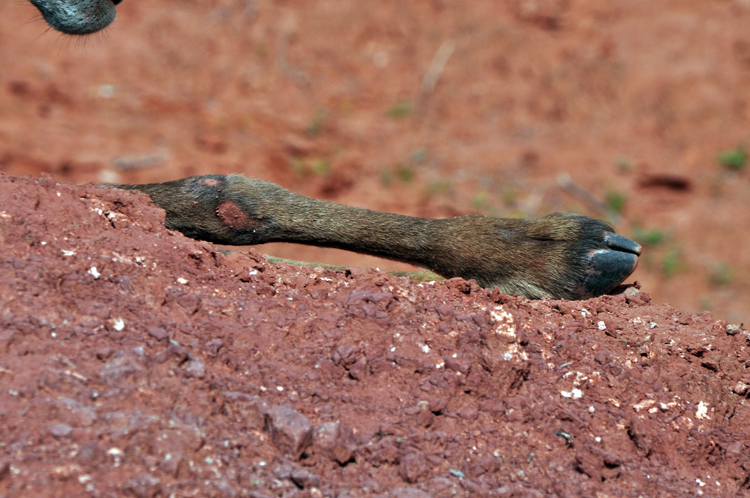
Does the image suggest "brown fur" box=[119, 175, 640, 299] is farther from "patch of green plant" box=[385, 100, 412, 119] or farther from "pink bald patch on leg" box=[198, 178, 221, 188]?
"patch of green plant" box=[385, 100, 412, 119]

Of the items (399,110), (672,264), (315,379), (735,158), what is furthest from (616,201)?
(315,379)

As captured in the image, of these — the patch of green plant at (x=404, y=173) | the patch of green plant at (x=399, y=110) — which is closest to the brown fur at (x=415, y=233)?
the patch of green plant at (x=404, y=173)

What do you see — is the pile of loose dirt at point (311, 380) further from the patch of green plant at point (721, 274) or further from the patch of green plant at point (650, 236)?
the patch of green plant at point (650, 236)

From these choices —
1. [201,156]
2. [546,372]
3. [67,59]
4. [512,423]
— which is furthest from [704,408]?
[67,59]

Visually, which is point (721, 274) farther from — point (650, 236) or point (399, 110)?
point (399, 110)

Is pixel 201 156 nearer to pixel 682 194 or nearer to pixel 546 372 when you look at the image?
pixel 682 194

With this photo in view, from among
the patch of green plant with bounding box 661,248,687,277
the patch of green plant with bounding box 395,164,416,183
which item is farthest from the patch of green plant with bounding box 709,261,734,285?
the patch of green plant with bounding box 395,164,416,183
